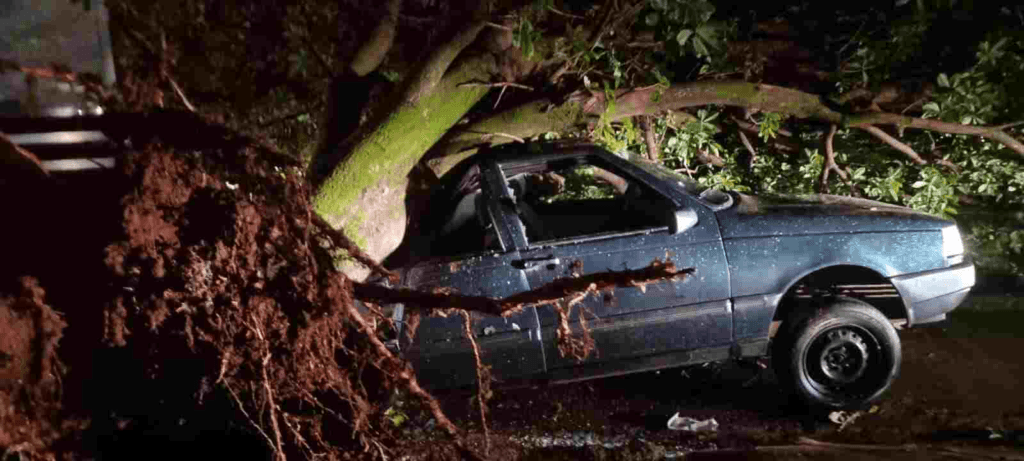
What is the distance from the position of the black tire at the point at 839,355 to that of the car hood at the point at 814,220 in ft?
1.56

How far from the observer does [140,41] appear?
271cm

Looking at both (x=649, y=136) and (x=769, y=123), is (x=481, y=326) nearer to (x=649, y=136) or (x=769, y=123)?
(x=649, y=136)

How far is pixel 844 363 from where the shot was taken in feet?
14.2

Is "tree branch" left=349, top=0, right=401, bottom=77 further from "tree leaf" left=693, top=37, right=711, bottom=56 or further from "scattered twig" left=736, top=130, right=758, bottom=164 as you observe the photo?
"scattered twig" left=736, top=130, right=758, bottom=164

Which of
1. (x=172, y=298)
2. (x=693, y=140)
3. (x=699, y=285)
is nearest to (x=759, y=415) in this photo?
(x=699, y=285)

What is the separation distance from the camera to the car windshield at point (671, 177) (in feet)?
14.3

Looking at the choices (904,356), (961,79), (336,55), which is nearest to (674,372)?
(904,356)

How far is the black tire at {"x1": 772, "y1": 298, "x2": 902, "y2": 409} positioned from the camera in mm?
4195

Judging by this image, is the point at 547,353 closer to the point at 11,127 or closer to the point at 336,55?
the point at 11,127

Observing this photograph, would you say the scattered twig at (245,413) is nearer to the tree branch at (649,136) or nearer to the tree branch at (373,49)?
the tree branch at (373,49)

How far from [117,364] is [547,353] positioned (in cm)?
220

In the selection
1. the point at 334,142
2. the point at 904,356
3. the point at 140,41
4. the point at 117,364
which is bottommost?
the point at 904,356

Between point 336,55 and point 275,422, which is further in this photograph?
point 336,55

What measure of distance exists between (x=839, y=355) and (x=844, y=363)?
0.20 feet
